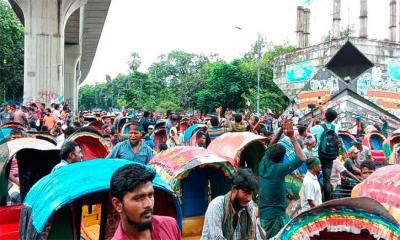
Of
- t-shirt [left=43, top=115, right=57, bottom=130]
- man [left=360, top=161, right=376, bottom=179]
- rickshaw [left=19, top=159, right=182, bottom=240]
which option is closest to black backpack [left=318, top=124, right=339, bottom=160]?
man [left=360, top=161, right=376, bottom=179]

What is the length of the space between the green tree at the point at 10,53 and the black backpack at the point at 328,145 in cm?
3970

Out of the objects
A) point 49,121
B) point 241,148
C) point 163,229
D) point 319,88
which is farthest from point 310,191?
point 319,88

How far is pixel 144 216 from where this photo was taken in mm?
2934

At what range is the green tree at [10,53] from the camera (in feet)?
145

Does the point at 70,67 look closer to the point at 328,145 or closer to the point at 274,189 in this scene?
the point at 328,145

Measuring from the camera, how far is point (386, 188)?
557 centimetres

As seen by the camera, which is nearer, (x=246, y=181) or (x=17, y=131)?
(x=246, y=181)

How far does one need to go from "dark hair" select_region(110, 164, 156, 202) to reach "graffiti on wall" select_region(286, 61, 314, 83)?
114 feet

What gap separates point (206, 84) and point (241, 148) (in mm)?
38156

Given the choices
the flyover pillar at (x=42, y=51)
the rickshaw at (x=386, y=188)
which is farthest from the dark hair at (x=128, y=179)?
the flyover pillar at (x=42, y=51)

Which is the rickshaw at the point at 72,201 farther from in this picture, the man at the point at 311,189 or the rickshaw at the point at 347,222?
the man at the point at 311,189

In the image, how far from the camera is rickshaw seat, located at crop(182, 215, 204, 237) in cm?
795

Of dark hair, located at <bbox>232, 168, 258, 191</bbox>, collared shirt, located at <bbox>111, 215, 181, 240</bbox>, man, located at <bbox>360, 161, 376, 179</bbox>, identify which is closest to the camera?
collared shirt, located at <bbox>111, 215, 181, 240</bbox>

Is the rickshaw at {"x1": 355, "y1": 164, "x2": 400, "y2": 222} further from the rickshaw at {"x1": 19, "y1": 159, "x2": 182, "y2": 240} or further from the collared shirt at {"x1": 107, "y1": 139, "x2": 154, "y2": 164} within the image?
the collared shirt at {"x1": 107, "y1": 139, "x2": 154, "y2": 164}
